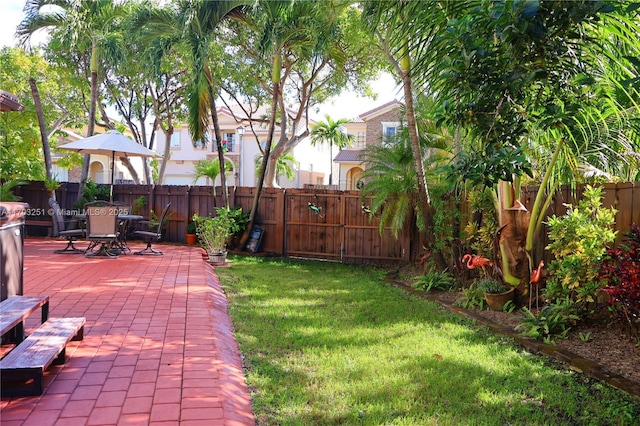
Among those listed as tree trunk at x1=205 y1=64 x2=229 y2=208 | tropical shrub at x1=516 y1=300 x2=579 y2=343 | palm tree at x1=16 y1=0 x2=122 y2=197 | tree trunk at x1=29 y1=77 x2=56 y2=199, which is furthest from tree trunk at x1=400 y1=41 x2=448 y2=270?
tree trunk at x1=29 y1=77 x2=56 y2=199

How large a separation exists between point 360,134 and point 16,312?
30882 mm

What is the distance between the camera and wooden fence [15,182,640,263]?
11.7 m

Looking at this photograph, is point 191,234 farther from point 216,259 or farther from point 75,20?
point 75,20

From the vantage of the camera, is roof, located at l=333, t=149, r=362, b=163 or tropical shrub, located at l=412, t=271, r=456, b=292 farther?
roof, located at l=333, t=149, r=362, b=163

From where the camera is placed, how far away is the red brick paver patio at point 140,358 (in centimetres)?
297

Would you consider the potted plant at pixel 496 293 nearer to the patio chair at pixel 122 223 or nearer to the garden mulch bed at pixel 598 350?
the garden mulch bed at pixel 598 350

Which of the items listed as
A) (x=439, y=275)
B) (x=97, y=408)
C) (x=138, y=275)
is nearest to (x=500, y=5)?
(x=97, y=408)

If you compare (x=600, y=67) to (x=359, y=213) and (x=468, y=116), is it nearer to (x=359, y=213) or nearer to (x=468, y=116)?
(x=468, y=116)

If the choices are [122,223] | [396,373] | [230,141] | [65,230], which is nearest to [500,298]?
[396,373]

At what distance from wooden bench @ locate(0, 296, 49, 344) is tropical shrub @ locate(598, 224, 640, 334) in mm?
4655

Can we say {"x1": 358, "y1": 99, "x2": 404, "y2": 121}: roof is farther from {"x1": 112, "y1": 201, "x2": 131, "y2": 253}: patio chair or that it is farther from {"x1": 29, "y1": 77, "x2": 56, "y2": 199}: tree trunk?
{"x1": 112, "y1": 201, "x2": 131, "y2": 253}: patio chair

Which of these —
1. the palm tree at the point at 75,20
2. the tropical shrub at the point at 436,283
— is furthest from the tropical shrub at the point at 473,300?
the palm tree at the point at 75,20

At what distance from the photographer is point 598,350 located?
4582 millimetres

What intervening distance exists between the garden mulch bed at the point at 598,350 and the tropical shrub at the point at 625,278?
0.88ft
